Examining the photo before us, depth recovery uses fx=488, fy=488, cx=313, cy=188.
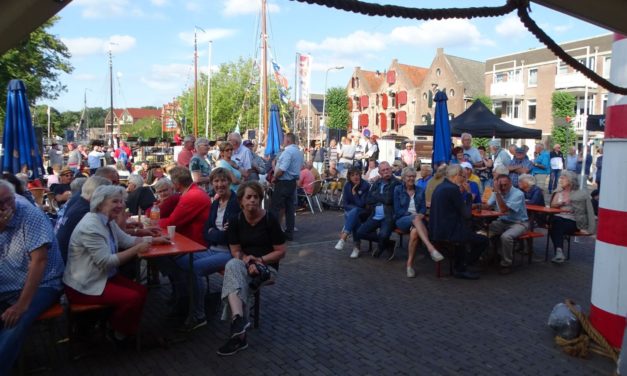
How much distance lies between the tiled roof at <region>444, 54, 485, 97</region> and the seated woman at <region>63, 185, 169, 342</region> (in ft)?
172

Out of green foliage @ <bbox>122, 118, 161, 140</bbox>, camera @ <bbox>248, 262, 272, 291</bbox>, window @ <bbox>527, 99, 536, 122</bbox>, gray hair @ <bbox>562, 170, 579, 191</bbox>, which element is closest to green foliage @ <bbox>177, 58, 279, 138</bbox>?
window @ <bbox>527, 99, 536, 122</bbox>

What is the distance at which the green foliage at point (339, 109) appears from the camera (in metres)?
69.4

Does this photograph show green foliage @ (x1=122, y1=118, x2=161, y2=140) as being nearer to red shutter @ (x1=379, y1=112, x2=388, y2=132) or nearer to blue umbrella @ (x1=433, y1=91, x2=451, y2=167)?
red shutter @ (x1=379, y1=112, x2=388, y2=132)

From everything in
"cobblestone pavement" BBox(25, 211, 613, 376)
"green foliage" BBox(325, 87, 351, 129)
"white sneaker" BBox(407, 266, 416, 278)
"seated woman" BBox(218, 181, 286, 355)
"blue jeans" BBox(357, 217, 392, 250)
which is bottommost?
"cobblestone pavement" BBox(25, 211, 613, 376)

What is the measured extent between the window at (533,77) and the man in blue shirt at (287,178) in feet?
137

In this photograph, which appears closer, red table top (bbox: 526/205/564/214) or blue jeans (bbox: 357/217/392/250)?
red table top (bbox: 526/205/564/214)

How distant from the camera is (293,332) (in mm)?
4570

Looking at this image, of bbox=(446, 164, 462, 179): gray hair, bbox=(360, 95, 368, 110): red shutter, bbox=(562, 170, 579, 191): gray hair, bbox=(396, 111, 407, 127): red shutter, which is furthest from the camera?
bbox=(360, 95, 368, 110): red shutter

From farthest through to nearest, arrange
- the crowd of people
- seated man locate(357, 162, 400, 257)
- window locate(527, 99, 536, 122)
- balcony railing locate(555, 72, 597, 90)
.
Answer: window locate(527, 99, 536, 122), balcony railing locate(555, 72, 597, 90), seated man locate(357, 162, 400, 257), the crowd of people

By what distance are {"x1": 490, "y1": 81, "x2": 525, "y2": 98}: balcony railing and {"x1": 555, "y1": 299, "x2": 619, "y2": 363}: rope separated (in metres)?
44.7

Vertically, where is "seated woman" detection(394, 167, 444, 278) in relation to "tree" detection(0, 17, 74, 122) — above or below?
below

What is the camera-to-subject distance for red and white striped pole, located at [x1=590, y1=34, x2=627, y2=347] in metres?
3.78

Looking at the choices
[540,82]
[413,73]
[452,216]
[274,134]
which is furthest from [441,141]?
[413,73]

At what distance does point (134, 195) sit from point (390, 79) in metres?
58.1
